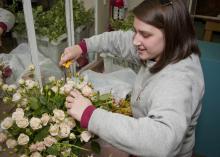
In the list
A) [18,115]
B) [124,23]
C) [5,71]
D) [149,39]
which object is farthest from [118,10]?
[18,115]

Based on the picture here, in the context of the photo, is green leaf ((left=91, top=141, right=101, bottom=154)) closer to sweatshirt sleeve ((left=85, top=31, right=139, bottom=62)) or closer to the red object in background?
sweatshirt sleeve ((left=85, top=31, right=139, bottom=62))

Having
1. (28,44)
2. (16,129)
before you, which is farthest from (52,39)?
(16,129)

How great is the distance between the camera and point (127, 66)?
1943mm

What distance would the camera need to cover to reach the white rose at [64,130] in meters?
0.78

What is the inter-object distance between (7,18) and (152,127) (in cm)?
102

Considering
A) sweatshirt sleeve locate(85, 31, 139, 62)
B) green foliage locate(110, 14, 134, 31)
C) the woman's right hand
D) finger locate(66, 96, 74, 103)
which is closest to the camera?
finger locate(66, 96, 74, 103)

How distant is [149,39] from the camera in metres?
0.88

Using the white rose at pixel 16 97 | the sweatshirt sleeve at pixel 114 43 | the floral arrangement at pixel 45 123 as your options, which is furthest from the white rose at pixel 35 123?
the sweatshirt sleeve at pixel 114 43

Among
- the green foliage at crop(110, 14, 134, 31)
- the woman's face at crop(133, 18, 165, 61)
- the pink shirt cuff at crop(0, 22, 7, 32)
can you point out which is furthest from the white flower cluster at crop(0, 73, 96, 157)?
the green foliage at crop(110, 14, 134, 31)

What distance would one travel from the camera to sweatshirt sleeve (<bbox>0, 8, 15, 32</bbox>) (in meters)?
1.36

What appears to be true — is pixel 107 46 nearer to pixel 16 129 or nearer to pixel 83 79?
pixel 83 79

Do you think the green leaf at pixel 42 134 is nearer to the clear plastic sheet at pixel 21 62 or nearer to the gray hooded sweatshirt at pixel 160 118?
the gray hooded sweatshirt at pixel 160 118

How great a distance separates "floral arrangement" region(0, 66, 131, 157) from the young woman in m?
0.04

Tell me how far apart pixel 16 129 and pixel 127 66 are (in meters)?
1.21
